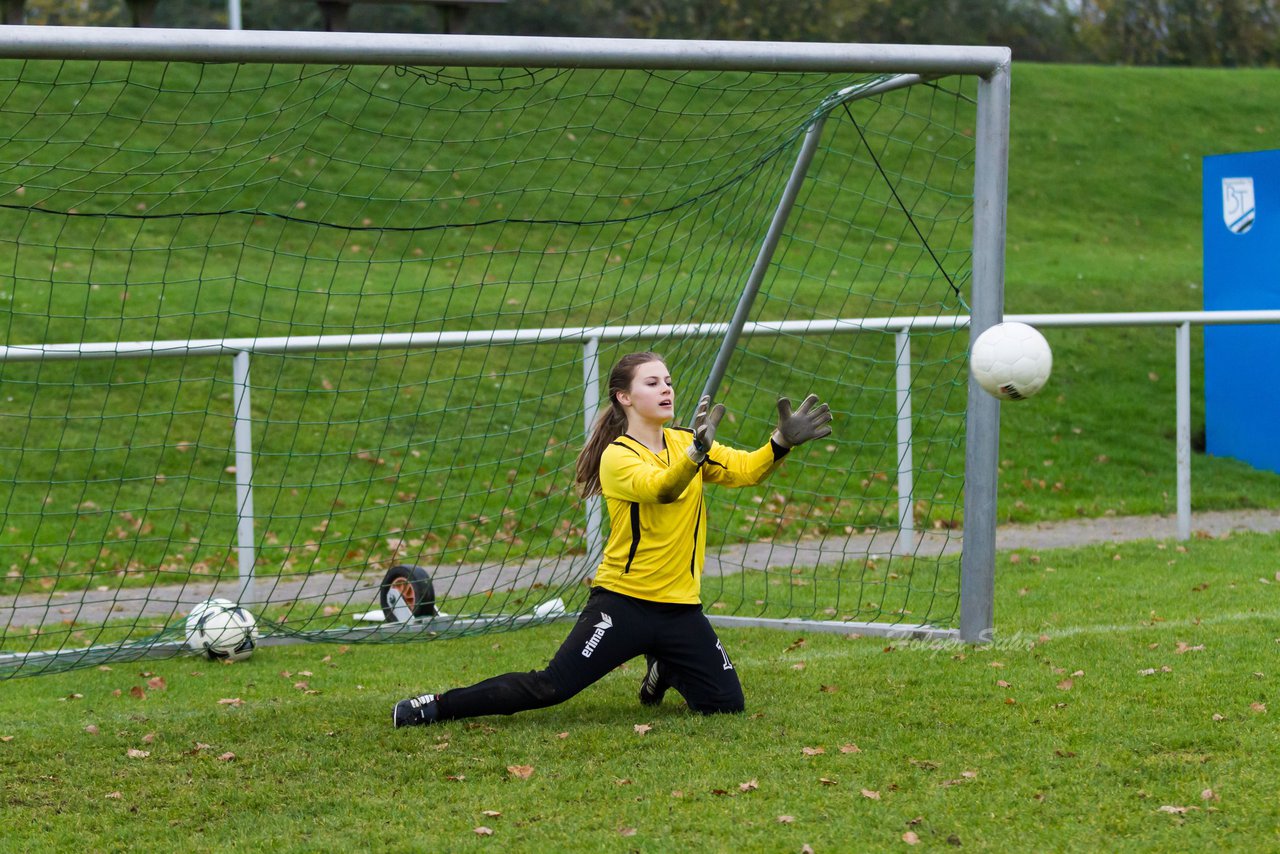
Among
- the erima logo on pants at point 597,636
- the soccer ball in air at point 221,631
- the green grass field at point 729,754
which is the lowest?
the green grass field at point 729,754

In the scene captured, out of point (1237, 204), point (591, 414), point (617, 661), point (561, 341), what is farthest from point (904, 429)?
point (1237, 204)

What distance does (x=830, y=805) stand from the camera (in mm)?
4215

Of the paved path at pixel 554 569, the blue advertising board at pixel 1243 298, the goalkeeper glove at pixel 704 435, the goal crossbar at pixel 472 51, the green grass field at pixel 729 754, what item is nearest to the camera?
the green grass field at pixel 729 754

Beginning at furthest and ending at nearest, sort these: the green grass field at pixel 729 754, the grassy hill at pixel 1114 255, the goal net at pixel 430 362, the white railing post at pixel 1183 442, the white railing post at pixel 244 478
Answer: the grassy hill at pixel 1114 255, the white railing post at pixel 1183 442, the white railing post at pixel 244 478, the goal net at pixel 430 362, the green grass field at pixel 729 754

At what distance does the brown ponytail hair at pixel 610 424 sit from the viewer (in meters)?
5.30

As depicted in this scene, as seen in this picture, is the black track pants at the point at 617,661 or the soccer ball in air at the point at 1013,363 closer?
the black track pants at the point at 617,661

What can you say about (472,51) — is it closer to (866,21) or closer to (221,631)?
(221,631)

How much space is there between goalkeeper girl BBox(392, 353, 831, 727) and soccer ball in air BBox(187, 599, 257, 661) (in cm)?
185

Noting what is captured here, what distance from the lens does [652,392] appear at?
17.2 ft

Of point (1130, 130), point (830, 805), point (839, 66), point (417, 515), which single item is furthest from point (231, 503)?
point (1130, 130)

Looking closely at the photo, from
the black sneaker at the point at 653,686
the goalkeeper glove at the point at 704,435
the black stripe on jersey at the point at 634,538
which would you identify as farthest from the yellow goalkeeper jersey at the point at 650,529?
the black sneaker at the point at 653,686

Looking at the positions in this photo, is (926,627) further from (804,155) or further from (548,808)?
(548,808)

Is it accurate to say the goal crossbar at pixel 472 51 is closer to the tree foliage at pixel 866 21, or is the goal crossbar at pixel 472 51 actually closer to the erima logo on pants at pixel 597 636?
the erima logo on pants at pixel 597 636

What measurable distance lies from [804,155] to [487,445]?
17.5 ft
